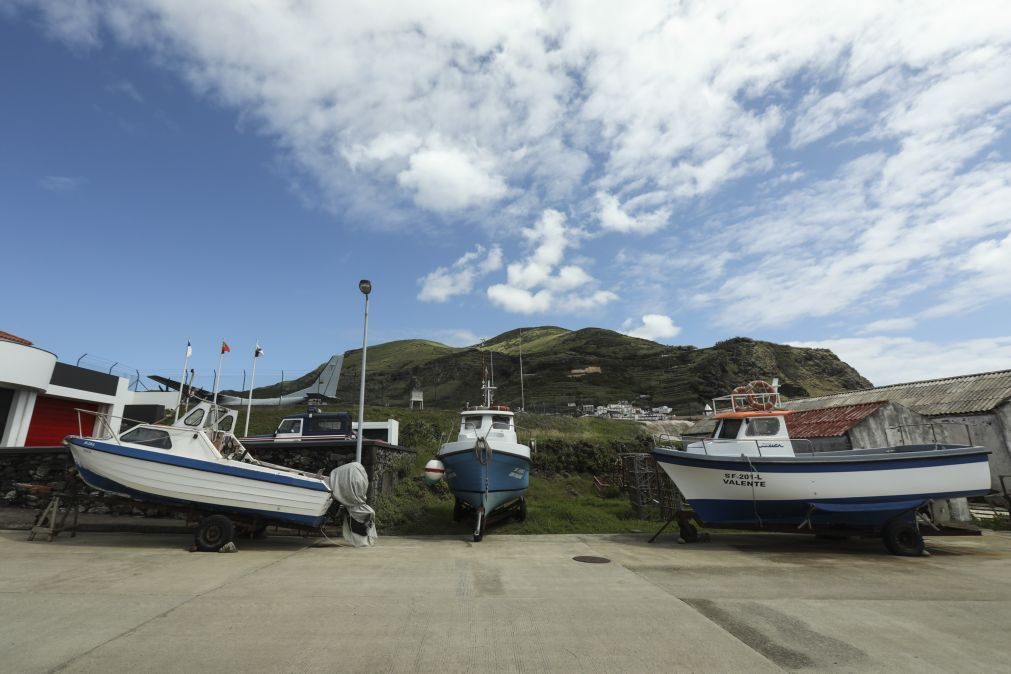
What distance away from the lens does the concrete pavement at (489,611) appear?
4.33m

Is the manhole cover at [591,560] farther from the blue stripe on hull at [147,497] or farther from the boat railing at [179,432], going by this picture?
the boat railing at [179,432]

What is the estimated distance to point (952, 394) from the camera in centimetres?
2159

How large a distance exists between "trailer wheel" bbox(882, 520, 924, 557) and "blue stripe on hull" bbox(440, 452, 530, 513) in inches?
330

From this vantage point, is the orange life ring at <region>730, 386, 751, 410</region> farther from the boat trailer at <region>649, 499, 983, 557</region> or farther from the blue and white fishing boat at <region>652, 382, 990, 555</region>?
the boat trailer at <region>649, 499, 983, 557</region>

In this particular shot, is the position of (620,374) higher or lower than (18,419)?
higher

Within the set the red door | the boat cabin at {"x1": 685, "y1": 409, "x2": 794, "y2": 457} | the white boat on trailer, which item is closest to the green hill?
the red door

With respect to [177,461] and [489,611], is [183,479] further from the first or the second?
[489,611]

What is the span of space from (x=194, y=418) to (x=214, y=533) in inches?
96.5

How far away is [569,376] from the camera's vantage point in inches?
3578

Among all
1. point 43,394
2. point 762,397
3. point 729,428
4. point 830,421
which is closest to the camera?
point 729,428

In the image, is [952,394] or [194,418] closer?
[194,418]

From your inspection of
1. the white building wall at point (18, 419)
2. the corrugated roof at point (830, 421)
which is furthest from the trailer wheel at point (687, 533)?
the white building wall at point (18, 419)

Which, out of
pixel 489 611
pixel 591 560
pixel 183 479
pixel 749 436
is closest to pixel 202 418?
pixel 183 479

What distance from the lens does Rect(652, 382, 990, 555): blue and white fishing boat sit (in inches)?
395
